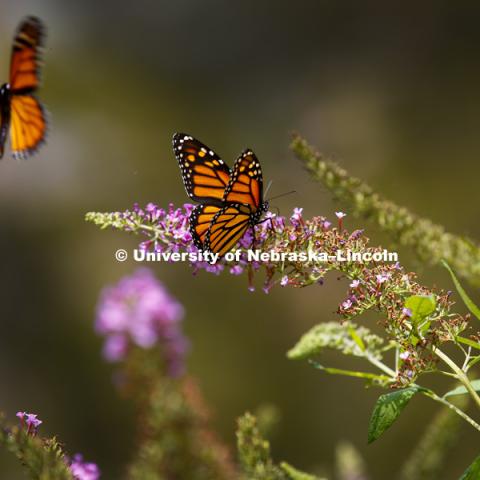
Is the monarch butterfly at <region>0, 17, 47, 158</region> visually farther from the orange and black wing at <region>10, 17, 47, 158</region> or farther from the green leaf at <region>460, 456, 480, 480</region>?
the green leaf at <region>460, 456, 480, 480</region>

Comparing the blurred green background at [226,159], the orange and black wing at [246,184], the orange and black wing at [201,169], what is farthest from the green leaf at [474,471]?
the blurred green background at [226,159]

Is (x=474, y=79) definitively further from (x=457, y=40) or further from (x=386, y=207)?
(x=386, y=207)

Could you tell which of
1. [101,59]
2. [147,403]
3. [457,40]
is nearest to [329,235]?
[147,403]

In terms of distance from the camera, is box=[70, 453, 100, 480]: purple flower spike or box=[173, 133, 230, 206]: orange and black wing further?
box=[173, 133, 230, 206]: orange and black wing

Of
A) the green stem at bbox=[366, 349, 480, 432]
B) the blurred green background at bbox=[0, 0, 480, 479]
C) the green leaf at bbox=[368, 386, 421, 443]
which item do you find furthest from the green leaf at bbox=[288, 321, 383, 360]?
the blurred green background at bbox=[0, 0, 480, 479]

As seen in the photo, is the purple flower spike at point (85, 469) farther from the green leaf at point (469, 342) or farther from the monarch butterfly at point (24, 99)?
the monarch butterfly at point (24, 99)
